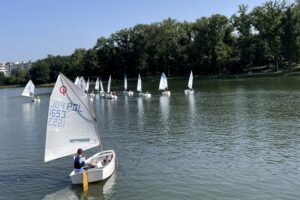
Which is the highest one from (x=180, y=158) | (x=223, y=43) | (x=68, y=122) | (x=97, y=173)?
(x=223, y=43)

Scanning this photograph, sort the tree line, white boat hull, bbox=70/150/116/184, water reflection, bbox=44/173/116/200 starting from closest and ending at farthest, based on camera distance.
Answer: water reflection, bbox=44/173/116/200 → white boat hull, bbox=70/150/116/184 → the tree line

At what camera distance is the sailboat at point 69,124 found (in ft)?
99.6

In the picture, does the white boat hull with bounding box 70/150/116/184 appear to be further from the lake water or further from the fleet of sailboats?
the lake water

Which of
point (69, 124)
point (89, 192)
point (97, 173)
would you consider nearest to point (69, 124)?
point (69, 124)

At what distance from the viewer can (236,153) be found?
118 feet

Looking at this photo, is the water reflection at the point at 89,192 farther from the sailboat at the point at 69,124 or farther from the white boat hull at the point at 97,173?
the sailboat at the point at 69,124

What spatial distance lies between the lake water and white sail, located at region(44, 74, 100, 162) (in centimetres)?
217

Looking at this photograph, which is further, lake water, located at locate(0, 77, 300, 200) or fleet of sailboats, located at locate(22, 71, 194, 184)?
fleet of sailboats, located at locate(22, 71, 194, 184)

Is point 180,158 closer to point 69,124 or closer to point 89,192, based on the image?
point 69,124

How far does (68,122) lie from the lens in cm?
3098

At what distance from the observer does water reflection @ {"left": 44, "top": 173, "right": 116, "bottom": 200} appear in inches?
1061

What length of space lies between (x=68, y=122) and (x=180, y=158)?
9381 millimetres

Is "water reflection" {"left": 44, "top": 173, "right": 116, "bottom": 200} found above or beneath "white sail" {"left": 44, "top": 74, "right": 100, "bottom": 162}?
beneath

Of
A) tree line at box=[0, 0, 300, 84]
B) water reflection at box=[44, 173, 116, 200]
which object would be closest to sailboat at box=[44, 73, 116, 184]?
water reflection at box=[44, 173, 116, 200]
